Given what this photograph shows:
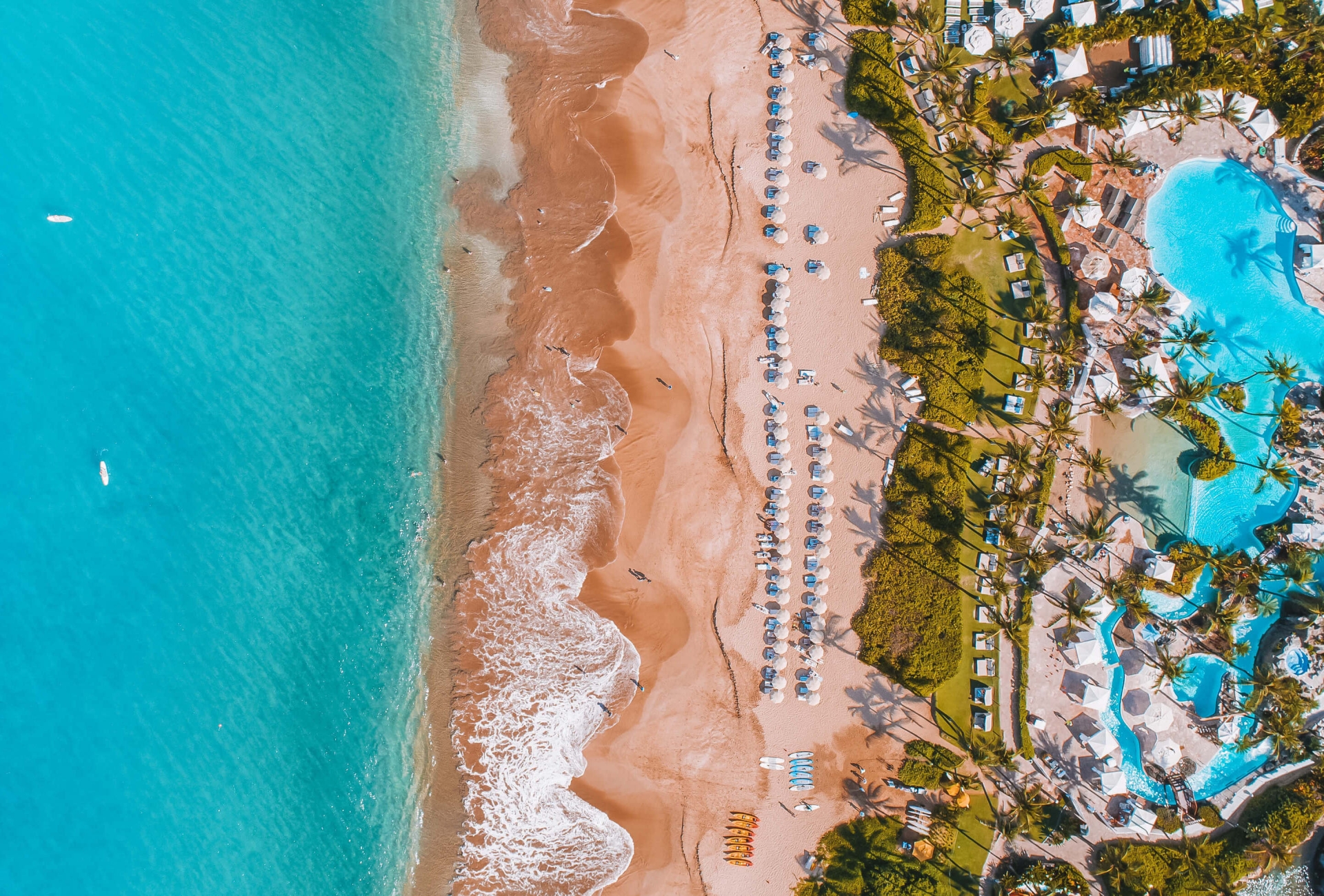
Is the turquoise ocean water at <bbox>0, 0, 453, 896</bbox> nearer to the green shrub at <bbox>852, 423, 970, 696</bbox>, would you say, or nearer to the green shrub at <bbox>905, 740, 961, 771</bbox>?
the green shrub at <bbox>852, 423, 970, 696</bbox>

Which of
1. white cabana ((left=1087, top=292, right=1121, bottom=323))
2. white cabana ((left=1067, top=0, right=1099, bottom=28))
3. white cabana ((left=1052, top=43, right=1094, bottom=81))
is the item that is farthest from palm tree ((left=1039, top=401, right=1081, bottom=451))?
white cabana ((left=1067, top=0, right=1099, bottom=28))

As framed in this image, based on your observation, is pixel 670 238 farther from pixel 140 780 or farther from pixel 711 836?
pixel 140 780

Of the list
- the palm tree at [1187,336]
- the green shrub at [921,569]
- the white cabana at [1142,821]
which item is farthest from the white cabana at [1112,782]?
the palm tree at [1187,336]

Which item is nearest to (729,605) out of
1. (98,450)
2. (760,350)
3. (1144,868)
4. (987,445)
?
(760,350)

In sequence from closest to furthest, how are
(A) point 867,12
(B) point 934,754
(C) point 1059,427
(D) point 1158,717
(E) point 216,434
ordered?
(C) point 1059,427, (D) point 1158,717, (B) point 934,754, (E) point 216,434, (A) point 867,12

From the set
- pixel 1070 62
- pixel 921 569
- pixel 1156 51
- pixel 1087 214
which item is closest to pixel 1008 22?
pixel 1070 62

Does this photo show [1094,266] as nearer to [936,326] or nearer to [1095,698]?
Result: [936,326]

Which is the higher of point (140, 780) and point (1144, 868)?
point (140, 780)
